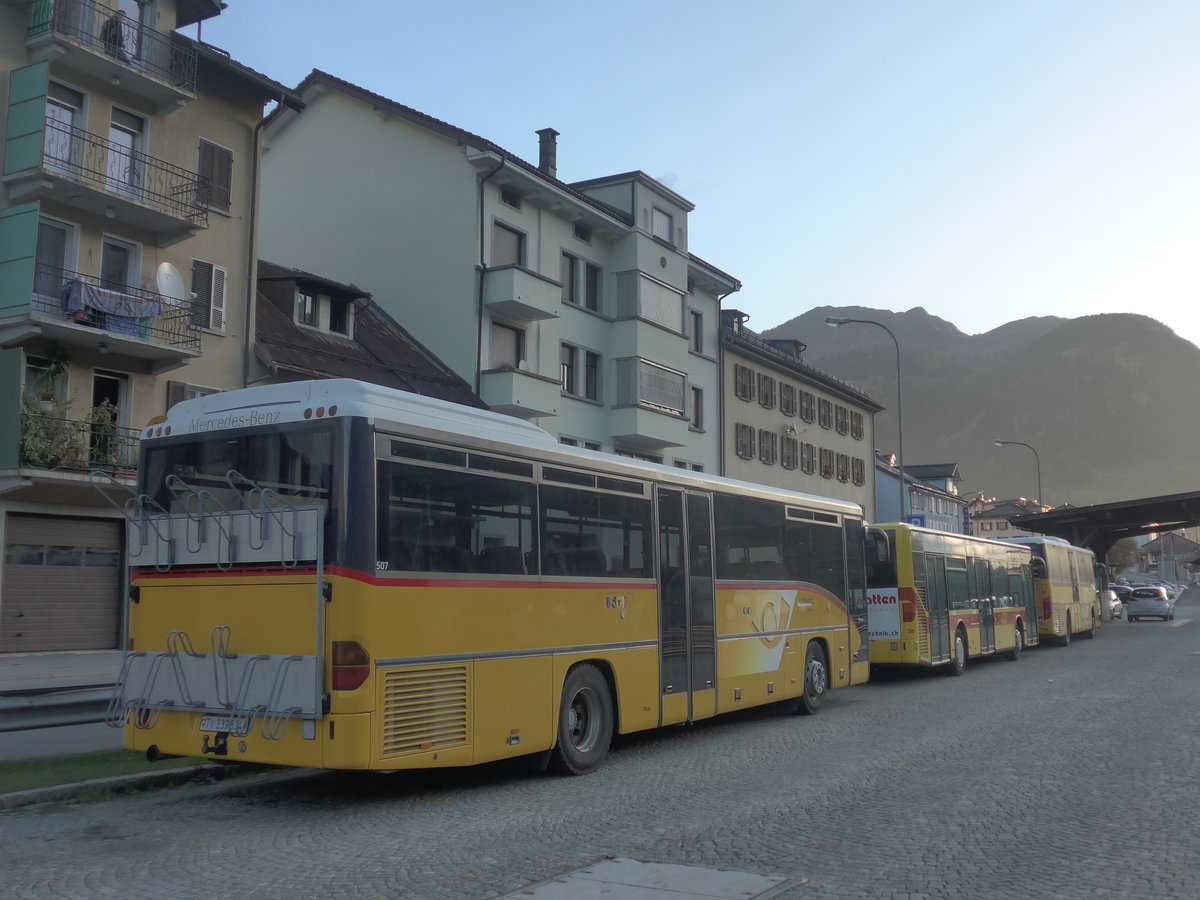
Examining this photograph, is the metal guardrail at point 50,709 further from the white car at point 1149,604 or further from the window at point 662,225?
the white car at point 1149,604

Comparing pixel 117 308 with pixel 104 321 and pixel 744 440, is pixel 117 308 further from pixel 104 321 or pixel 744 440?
pixel 744 440

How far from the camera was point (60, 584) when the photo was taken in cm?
2264

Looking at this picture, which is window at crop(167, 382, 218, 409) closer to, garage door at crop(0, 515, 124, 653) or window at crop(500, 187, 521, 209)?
garage door at crop(0, 515, 124, 653)

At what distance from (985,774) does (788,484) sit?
39.9 metres

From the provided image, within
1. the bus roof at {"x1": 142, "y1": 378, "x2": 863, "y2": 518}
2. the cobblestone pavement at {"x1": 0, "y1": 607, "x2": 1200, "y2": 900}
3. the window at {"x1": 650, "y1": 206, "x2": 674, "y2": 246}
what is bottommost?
the cobblestone pavement at {"x1": 0, "y1": 607, "x2": 1200, "y2": 900}

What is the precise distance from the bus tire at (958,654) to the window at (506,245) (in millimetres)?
16211

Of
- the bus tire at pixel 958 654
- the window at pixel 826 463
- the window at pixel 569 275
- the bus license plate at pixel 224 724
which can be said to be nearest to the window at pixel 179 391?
the window at pixel 569 275

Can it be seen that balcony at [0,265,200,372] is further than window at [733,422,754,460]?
No

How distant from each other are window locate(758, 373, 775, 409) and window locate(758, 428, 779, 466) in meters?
1.12

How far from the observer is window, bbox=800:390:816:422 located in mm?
51906

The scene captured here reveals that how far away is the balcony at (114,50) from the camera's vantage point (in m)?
22.2

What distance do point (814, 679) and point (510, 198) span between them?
68.4 feet

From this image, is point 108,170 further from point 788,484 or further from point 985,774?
point 788,484

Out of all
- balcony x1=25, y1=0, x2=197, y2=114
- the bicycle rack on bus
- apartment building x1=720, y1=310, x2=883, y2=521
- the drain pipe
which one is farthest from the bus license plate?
apartment building x1=720, y1=310, x2=883, y2=521
